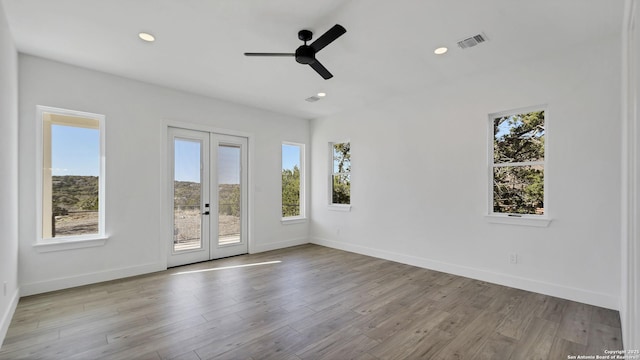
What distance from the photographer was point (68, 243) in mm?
3609

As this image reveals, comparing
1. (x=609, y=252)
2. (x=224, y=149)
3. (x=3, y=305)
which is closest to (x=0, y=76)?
(x=3, y=305)

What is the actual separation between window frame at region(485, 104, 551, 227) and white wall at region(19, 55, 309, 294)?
13.5ft

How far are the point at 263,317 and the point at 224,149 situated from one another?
3271mm

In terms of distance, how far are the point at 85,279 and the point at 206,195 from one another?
1918 millimetres

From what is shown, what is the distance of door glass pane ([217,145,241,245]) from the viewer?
5.14 metres

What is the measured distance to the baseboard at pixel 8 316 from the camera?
2.38 meters

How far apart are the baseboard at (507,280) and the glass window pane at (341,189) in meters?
1.01

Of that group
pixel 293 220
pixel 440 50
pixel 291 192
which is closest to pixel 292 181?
pixel 291 192

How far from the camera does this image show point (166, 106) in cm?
448

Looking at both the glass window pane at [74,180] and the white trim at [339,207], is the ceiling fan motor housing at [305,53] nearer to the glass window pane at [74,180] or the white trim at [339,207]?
the glass window pane at [74,180]

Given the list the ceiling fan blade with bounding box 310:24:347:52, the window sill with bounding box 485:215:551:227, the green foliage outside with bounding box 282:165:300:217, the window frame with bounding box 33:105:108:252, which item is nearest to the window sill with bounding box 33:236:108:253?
the window frame with bounding box 33:105:108:252

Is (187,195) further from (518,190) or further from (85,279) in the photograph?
(518,190)

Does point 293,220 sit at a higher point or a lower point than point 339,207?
lower

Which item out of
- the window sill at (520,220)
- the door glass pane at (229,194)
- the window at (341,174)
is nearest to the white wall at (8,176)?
the door glass pane at (229,194)
